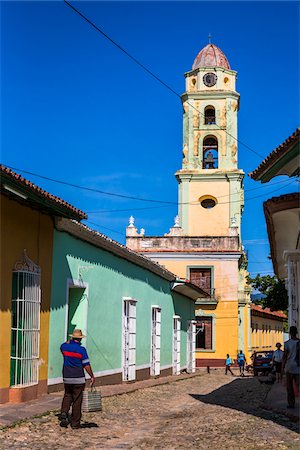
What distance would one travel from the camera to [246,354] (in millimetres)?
34000

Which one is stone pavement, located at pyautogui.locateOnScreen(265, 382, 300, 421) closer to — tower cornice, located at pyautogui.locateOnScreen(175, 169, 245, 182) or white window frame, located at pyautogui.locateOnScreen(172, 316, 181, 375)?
white window frame, located at pyautogui.locateOnScreen(172, 316, 181, 375)

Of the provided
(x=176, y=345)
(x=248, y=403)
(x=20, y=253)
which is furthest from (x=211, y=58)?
(x=20, y=253)

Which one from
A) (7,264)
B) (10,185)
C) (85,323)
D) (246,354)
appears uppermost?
(10,185)

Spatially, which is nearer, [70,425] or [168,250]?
[70,425]

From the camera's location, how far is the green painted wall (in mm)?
11602

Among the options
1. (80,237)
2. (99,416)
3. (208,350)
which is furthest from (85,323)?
(208,350)

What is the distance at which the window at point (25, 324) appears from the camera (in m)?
9.95

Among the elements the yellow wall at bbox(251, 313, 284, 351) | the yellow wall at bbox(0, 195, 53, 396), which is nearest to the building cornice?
the yellow wall at bbox(251, 313, 284, 351)

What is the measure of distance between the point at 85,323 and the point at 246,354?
2228cm

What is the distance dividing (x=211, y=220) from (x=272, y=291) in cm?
507

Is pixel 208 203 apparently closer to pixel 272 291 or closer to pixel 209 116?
pixel 209 116

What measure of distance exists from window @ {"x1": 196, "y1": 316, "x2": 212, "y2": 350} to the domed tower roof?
13.2 meters

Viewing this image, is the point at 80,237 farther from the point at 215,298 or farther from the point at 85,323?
the point at 215,298

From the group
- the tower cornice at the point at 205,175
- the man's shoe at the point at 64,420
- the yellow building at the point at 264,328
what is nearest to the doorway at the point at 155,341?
the man's shoe at the point at 64,420
